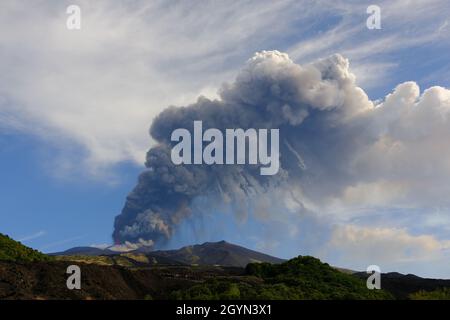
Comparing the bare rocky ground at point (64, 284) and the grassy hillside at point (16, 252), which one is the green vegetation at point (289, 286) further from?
the grassy hillside at point (16, 252)

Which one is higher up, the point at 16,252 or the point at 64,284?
the point at 16,252

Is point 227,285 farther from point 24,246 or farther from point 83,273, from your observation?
point 24,246

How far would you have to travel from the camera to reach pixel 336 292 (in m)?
65.6

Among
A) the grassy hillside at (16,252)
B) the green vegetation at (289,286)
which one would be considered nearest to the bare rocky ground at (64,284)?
the green vegetation at (289,286)

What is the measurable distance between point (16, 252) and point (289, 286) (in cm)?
4991

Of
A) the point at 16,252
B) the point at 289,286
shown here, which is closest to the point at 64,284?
the point at 289,286

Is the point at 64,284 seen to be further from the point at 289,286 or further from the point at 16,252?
the point at 16,252

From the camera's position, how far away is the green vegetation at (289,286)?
5612 cm

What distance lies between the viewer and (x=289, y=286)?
6781cm

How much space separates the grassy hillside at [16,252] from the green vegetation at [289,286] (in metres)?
37.2
